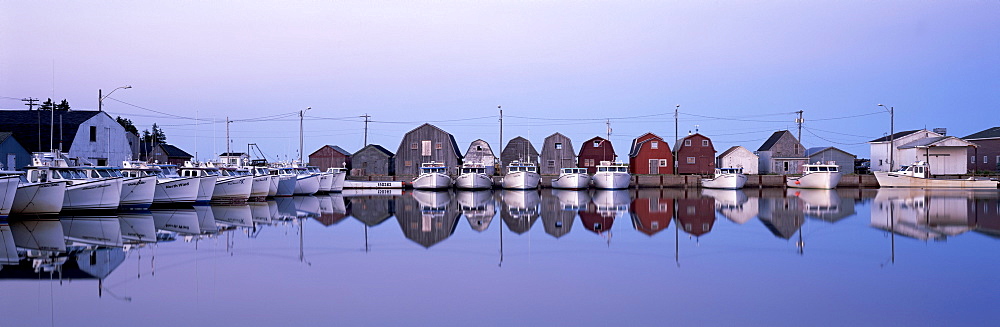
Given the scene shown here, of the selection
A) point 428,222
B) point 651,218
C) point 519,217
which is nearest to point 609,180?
point 519,217

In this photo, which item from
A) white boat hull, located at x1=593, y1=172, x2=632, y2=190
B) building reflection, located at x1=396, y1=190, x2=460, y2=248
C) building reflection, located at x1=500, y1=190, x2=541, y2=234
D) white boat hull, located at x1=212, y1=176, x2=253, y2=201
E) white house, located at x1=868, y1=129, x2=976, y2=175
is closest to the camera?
Result: building reflection, located at x1=396, y1=190, x2=460, y2=248

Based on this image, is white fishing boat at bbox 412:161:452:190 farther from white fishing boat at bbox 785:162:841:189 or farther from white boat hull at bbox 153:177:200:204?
white fishing boat at bbox 785:162:841:189

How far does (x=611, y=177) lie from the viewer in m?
58.5

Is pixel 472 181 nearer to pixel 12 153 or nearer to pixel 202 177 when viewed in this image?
pixel 202 177

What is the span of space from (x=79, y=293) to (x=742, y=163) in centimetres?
6737

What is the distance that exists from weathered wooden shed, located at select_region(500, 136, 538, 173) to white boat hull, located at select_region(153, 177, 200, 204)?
137ft

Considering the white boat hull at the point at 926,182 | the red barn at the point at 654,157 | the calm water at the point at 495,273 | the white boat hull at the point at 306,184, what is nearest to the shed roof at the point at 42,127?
the white boat hull at the point at 306,184

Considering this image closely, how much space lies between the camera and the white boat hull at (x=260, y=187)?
40.3 meters

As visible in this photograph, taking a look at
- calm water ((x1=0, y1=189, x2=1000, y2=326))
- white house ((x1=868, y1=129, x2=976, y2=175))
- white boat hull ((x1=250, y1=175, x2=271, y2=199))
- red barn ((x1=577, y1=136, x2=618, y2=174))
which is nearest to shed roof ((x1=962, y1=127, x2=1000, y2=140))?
white house ((x1=868, y1=129, x2=976, y2=175))

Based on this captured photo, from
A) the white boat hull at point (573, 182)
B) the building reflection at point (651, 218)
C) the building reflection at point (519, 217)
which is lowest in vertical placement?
the building reflection at point (519, 217)

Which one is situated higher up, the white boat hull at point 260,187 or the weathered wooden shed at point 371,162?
the weathered wooden shed at point 371,162

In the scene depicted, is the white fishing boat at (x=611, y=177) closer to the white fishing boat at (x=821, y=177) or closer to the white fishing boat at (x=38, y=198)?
the white fishing boat at (x=821, y=177)

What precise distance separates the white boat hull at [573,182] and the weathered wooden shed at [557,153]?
1127 cm

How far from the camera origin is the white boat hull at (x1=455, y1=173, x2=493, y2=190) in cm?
5944
